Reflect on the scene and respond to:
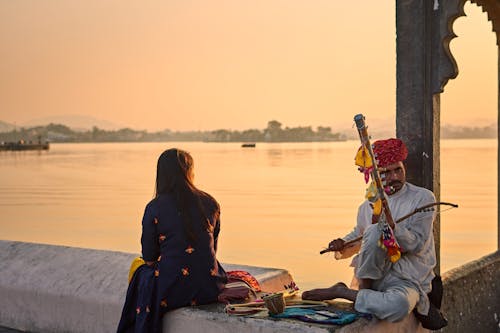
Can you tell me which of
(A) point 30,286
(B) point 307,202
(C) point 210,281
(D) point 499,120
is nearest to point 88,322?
(A) point 30,286

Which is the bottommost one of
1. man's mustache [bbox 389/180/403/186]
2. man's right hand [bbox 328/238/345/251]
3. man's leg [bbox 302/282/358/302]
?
man's leg [bbox 302/282/358/302]

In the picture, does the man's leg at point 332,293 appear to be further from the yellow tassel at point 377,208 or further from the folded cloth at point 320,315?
the yellow tassel at point 377,208

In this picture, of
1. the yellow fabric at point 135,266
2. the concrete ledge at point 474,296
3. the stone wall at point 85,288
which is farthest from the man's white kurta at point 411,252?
the yellow fabric at point 135,266

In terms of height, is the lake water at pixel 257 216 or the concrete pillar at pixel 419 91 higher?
the concrete pillar at pixel 419 91

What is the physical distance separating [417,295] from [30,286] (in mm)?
2899

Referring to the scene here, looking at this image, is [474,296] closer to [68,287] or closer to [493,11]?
[493,11]

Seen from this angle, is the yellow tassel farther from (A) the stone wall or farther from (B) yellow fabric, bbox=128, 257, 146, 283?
(B) yellow fabric, bbox=128, 257, 146, 283

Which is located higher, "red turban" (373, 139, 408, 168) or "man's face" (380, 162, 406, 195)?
"red turban" (373, 139, 408, 168)

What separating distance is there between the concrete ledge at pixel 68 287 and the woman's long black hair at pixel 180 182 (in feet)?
1.77

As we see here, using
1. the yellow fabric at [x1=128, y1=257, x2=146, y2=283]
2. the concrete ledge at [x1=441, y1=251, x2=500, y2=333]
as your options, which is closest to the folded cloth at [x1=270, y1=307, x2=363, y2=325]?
the yellow fabric at [x1=128, y1=257, x2=146, y2=283]

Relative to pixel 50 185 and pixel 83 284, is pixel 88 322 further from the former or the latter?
pixel 50 185

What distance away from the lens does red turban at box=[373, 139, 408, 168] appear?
4.47 metres

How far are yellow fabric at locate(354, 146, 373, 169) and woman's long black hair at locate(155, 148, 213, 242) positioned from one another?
102 centimetres

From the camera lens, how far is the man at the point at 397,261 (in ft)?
14.3
